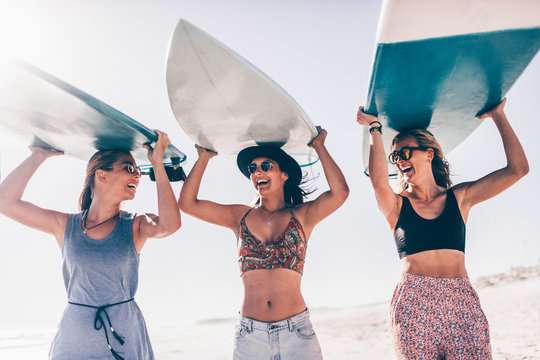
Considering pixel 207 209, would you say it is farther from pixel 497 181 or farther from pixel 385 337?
pixel 385 337

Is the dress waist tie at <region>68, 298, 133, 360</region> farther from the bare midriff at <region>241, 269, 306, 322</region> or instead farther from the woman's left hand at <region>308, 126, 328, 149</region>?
the woman's left hand at <region>308, 126, 328, 149</region>

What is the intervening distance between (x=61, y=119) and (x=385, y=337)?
12022mm

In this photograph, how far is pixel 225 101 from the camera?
282 centimetres

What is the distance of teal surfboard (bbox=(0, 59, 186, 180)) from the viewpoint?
2.43 meters

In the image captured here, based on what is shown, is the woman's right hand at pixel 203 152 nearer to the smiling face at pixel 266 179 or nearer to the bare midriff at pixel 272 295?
the smiling face at pixel 266 179

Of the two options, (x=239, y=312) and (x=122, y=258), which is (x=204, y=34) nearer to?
(x=122, y=258)

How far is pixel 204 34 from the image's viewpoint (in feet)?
7.91

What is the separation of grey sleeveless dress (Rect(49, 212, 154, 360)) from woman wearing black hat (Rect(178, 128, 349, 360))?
618 millimetres

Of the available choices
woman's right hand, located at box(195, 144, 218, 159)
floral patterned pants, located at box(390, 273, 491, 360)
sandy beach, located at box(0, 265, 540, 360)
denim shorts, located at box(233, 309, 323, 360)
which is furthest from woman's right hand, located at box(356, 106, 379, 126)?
sandy beach, located at box(0, 265, 540, 360)

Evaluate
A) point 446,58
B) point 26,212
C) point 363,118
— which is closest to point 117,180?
point 26,212

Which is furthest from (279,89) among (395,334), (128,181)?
(395,334)

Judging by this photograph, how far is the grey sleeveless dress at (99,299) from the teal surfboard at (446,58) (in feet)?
6.77

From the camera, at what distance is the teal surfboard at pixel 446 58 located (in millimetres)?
2246

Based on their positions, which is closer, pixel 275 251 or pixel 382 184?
pixel 382 184
